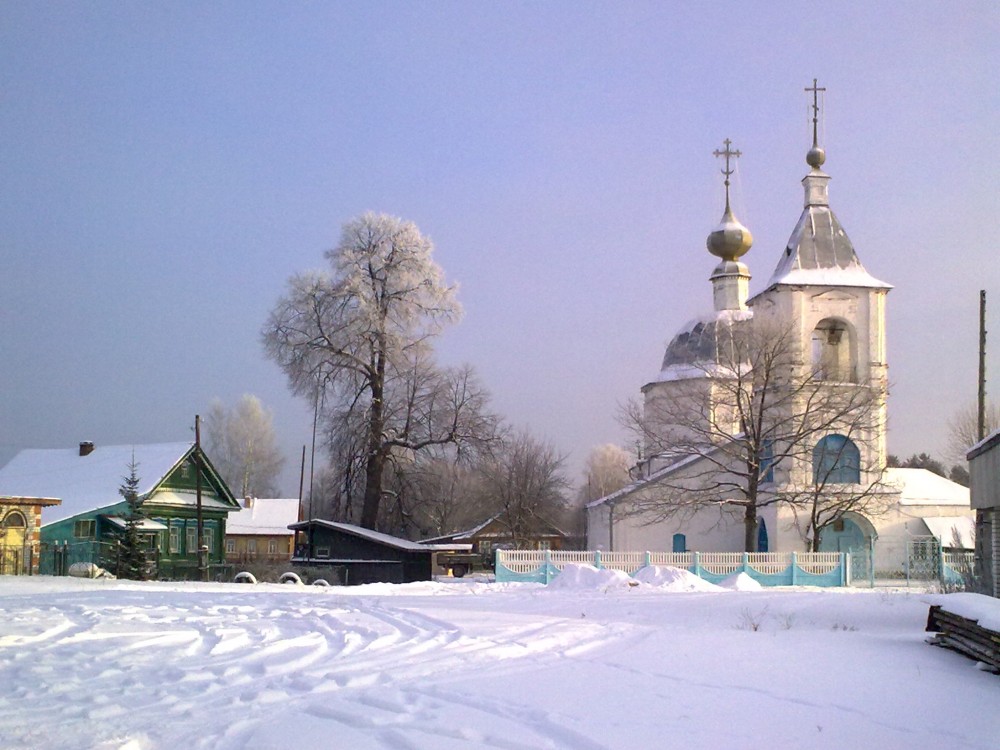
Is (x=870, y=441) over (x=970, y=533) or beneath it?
over

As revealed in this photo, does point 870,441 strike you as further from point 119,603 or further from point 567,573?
point 119,603

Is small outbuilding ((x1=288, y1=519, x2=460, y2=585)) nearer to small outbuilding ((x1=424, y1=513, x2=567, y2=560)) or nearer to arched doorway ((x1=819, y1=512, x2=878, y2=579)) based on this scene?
arched doorway ((x1=819, y1=512, x2=878, y2=579))

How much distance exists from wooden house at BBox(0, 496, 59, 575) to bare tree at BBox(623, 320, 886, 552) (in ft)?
63.2

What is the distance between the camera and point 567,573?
26891 millimetres

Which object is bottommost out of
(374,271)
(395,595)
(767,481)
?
(395,595)

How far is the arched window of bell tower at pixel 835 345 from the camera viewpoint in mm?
37309

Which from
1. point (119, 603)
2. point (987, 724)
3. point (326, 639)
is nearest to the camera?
point (987, 724)

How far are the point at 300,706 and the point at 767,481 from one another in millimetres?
31717

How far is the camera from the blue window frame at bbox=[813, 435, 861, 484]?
36.4 metres

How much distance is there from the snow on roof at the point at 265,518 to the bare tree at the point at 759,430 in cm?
3840

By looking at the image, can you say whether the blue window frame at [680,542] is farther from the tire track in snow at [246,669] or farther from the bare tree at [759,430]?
the tire track in snow at [246,669]

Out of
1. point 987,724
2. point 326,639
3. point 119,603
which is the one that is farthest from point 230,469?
point 987,724

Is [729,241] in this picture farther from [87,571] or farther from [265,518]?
[265,518]

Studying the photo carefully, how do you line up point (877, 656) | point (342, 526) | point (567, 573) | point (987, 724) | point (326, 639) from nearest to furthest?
point (987, 724) < point (877, 656) < point (326, 639) < point (567, 573) < point (342, 526)
